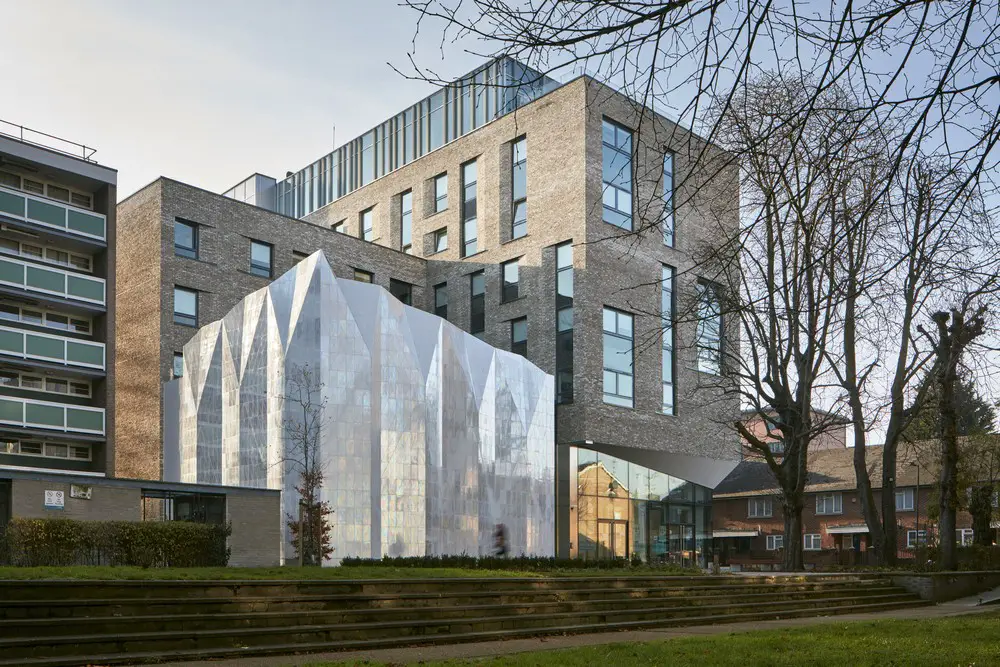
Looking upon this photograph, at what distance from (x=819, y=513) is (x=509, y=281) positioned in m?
34.8

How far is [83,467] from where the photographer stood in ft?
118

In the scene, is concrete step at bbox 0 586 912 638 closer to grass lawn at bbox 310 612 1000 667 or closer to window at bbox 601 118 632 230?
grass lawn at bbox 310 612 1000 667

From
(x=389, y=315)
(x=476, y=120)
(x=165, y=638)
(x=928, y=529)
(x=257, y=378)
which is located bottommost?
(x=928, y=529)

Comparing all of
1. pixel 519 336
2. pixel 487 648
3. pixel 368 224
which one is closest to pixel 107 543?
pixel 487 648

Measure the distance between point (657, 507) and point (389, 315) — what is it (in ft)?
62.2

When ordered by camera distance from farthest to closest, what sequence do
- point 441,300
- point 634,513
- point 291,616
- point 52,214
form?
1. point 441,300
2. point 634,513
3. point 52,214
4. point 291,616

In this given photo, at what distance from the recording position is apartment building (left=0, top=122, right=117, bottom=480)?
34.1 metres

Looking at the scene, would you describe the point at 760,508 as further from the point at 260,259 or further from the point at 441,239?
the point at 260,259

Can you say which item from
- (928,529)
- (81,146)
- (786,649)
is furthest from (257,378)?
(928,529)

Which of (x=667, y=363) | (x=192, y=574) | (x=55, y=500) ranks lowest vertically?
(x=192, y=574)

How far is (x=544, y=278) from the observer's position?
137 ft

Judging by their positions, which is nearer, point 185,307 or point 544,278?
point 185,307

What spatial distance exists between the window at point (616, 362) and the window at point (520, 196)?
213 inches

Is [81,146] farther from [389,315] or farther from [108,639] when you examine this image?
[108,639]
